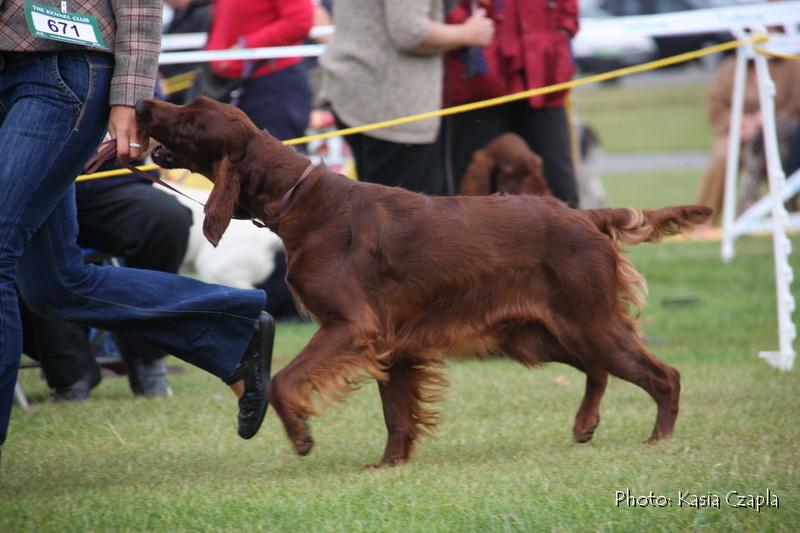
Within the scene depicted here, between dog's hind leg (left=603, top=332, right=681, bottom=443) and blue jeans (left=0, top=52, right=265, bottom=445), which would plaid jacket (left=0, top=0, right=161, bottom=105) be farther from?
dog's hind leg (left=603, top=332, right=681, bottom=443)

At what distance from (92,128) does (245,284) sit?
352 centimetres

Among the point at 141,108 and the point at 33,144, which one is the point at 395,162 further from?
the point at 33,144

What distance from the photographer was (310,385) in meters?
3.62

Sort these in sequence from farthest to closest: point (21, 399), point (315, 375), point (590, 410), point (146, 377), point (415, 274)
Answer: point (146, 377) < point (21, 399) < point (590, 410) < point (415, 274) < point (315, 375)

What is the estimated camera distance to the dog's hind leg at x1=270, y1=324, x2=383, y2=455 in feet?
11.8

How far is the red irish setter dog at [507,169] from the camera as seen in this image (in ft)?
19.6

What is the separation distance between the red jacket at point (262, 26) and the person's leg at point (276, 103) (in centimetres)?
6

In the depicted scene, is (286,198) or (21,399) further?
(21,399)

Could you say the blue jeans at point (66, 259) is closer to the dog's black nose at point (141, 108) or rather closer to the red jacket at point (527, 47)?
the dog's black nose at point (141, 108)

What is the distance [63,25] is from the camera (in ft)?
10.8

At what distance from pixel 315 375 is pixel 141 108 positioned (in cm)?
97

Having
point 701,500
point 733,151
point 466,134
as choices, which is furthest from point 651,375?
point 733,151

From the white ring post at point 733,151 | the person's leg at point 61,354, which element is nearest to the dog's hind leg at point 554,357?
the person's leg at point 61,354

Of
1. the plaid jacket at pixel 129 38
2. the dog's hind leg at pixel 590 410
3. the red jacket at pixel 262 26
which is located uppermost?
the plaid jacket at pixel 129 38
